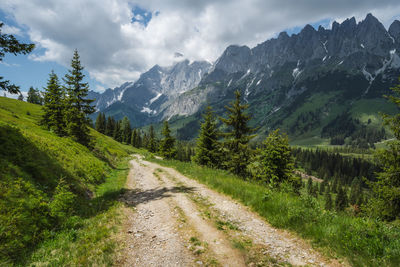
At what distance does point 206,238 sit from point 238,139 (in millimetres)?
18658

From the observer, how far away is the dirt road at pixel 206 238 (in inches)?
213

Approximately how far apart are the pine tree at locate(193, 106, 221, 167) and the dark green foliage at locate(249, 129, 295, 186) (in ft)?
29.1

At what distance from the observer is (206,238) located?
261 inches

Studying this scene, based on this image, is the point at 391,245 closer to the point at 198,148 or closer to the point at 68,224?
the point at 68,224

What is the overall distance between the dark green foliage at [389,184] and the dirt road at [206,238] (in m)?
14.2

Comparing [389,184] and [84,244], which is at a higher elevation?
[389,184]

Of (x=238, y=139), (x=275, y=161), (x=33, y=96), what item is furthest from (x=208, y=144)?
(x=33, y=96)

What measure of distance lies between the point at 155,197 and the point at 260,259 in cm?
853

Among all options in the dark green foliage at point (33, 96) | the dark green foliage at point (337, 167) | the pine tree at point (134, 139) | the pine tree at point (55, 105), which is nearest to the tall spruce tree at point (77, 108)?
the pine tree at point (55, 105)

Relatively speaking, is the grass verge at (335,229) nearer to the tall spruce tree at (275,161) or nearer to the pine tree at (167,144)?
the tall spruce tree at (275,161)

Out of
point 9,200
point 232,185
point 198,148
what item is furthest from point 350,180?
point 9,200

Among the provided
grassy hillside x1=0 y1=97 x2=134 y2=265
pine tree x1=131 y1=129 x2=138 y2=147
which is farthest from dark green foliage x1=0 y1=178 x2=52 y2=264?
pine tree x1=131 y1=129 x2=138 y2=147

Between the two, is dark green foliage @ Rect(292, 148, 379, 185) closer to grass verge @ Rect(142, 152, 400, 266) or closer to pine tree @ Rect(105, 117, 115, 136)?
pine tree @ Rect(105, 117, 115, 136)

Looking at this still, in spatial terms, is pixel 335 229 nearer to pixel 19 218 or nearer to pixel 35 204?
pixel 19 218
